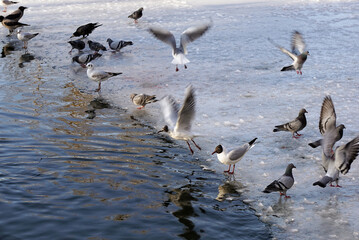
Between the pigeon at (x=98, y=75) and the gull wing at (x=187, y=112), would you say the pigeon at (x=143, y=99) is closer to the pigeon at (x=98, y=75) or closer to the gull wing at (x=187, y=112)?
the pigeon at (x=98, y=75)

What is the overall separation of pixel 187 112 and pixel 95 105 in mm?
3609

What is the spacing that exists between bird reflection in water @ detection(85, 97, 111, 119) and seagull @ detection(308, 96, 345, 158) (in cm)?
469

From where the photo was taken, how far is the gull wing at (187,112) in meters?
7.56

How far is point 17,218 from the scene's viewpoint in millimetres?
6074

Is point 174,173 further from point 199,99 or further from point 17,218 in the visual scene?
point 199,99

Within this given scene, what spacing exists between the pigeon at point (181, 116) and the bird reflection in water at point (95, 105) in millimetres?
2240

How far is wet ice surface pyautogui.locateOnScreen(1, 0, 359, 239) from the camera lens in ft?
22.2

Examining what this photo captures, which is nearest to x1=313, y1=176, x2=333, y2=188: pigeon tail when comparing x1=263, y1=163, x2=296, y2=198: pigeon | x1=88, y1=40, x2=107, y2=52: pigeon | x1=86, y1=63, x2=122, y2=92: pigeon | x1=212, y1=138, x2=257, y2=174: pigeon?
x1=263, y1=163, x2=296, y2=198: pigeon

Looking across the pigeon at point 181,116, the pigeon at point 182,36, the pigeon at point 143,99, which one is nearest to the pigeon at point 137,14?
the pigeon at point 182,36

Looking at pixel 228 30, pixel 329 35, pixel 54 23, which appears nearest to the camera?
pixel 329 35

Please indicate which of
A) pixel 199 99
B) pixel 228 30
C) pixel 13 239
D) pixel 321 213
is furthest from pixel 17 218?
pixel 228 30

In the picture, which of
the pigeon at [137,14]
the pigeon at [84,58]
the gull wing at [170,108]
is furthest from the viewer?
the pigeon at [137,14]

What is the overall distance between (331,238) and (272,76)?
7225 millimetres

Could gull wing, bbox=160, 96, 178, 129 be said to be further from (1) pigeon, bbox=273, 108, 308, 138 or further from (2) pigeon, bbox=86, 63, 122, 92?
(2) pigeon, bbox=86, 63, 122, 92
